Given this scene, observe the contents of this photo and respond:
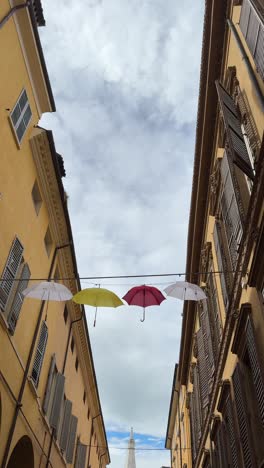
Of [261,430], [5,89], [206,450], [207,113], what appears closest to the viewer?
[261,430]

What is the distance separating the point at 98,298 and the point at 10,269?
307cm

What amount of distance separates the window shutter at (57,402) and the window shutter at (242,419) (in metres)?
8.23

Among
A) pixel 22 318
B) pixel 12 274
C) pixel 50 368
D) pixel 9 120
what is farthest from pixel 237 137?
pixel 50 368

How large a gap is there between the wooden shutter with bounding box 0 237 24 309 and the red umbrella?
3150 millimetres

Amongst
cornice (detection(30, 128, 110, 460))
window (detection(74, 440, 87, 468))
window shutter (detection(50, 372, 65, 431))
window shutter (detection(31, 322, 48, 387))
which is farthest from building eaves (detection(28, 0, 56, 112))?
window (detection(74, 440, 87, 468))

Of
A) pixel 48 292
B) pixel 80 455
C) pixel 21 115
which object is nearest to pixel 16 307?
pixel 48 292

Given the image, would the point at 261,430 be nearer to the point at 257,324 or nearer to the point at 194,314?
the point at 257,324

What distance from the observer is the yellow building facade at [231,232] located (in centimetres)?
888

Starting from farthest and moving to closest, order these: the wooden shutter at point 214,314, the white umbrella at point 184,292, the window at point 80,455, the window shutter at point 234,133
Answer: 1. the window at point 80,455
2. the wooden shutter at point 214,314
3. the white umbrella at point 184,292
4. the window shutter at point 234,133

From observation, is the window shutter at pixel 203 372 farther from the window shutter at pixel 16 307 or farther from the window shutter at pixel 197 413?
the window shutter at pixel 16 307

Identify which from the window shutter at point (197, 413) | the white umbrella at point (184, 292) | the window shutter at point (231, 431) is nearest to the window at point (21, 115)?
the white umbrella at point (184, 292)

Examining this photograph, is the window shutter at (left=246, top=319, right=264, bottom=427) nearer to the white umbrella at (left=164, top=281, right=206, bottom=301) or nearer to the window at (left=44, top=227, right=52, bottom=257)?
the white umbrella at (left=164, top=281, right=206, bottom=301)

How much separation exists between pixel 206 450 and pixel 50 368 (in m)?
6.43

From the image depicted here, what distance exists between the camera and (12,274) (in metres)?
11.6
